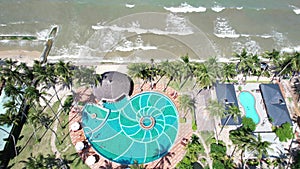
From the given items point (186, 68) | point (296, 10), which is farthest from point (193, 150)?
point (296, 10)

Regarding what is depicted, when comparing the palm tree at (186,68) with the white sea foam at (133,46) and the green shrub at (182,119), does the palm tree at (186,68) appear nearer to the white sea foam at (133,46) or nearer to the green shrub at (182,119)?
the green shrub at (182,119)

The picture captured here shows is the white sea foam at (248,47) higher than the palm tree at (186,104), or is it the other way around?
the white sea foam at (248,47)

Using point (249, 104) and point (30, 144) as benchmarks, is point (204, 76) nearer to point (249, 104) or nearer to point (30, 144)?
point (249, 104)

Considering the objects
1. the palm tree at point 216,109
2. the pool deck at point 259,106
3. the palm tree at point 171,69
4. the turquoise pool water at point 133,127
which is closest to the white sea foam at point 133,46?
the palm tree at point 171,69

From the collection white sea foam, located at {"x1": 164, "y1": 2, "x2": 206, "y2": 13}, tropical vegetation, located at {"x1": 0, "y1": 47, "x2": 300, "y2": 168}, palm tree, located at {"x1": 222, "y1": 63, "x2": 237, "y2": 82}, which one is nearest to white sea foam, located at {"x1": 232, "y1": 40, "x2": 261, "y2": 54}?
tropical vegetation, located at {"x1": 0, "y1": 47, "x2": 300, "y2": 168}

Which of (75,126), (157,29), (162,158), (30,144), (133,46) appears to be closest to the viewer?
(162,158)

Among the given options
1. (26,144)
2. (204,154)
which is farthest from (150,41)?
(26,144)

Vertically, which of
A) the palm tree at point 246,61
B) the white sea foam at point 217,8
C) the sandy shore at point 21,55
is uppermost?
the white sea foam at point 217,8
